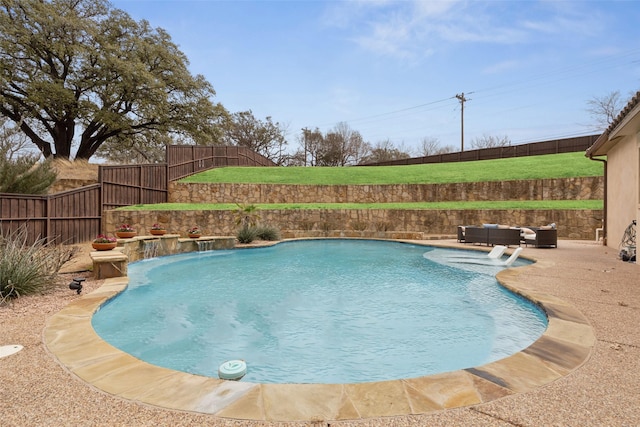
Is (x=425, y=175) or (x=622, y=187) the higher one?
(x=425, y=175)

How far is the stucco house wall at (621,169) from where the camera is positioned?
726 centimetres

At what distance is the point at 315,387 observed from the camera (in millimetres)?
2338

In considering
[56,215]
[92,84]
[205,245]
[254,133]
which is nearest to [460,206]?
[205,245]

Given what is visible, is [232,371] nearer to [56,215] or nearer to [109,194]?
[56,215]

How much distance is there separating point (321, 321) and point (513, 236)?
8.82m

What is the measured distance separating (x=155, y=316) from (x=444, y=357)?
12.9ft

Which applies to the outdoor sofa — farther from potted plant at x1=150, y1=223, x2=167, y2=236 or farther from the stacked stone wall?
potted plant at x1=150, y1=223, x2=167, y2=236

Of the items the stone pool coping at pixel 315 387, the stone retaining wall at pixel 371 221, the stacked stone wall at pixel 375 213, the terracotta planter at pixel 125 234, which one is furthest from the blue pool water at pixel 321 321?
the stacked stone wall at pixel 375 213

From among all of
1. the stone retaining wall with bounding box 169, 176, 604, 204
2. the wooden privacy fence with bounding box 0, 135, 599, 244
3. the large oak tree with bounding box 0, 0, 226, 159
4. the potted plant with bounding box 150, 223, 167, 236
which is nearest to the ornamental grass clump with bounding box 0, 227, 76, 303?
the wooden privacy fence with bounding box 0, 135, 599, 244

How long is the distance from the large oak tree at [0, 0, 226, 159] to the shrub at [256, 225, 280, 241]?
14852 millimetres

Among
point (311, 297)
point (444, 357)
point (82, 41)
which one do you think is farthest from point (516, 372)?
point (82, 41)

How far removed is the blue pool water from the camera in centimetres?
342

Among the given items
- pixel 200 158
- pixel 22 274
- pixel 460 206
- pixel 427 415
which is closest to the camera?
pixel 427 415

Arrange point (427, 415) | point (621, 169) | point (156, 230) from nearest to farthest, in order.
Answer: point (427, 415), point (621, 169), point (156, 230)
